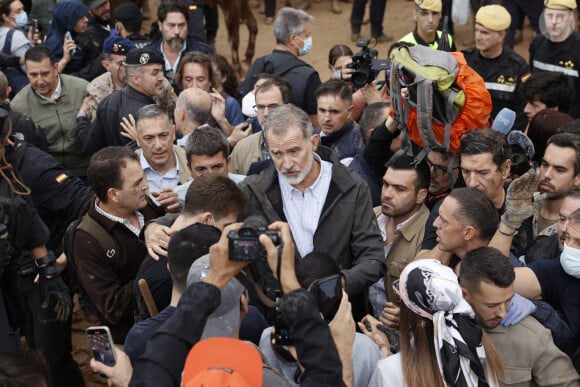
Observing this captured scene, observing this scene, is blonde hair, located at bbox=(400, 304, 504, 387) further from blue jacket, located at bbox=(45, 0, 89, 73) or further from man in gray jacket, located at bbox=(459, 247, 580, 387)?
blue jacket, located at bbox=(45, 0, 89, 73)

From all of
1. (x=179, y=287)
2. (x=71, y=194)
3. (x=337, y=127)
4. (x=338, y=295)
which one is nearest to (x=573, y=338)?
(x=338, y=295)

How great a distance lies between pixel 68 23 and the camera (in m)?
8.00

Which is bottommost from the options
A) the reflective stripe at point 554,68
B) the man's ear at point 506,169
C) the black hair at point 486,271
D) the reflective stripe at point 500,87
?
the reflective stripe at point 500,87

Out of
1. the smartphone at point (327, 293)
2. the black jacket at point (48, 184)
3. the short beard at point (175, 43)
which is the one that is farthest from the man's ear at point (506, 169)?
the short beard at point (175, 43)

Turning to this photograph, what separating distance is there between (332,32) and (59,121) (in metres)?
6.00

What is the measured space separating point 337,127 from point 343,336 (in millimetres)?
2966

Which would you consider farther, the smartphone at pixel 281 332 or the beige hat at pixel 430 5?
the beige hat at pixel 430 5

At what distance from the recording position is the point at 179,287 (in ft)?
10.2

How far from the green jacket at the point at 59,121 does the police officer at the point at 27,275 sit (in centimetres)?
176

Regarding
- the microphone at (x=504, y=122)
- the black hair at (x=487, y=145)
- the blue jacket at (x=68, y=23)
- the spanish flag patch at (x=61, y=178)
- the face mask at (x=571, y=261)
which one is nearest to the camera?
the face mask at (x=571, y=261)

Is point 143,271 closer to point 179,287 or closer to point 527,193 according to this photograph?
point 179,287

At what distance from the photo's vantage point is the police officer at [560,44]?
723 centimetres

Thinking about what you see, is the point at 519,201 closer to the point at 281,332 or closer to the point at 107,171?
the point at 281,332

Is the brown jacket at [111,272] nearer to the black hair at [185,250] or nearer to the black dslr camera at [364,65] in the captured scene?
the black hair at [185,250]
